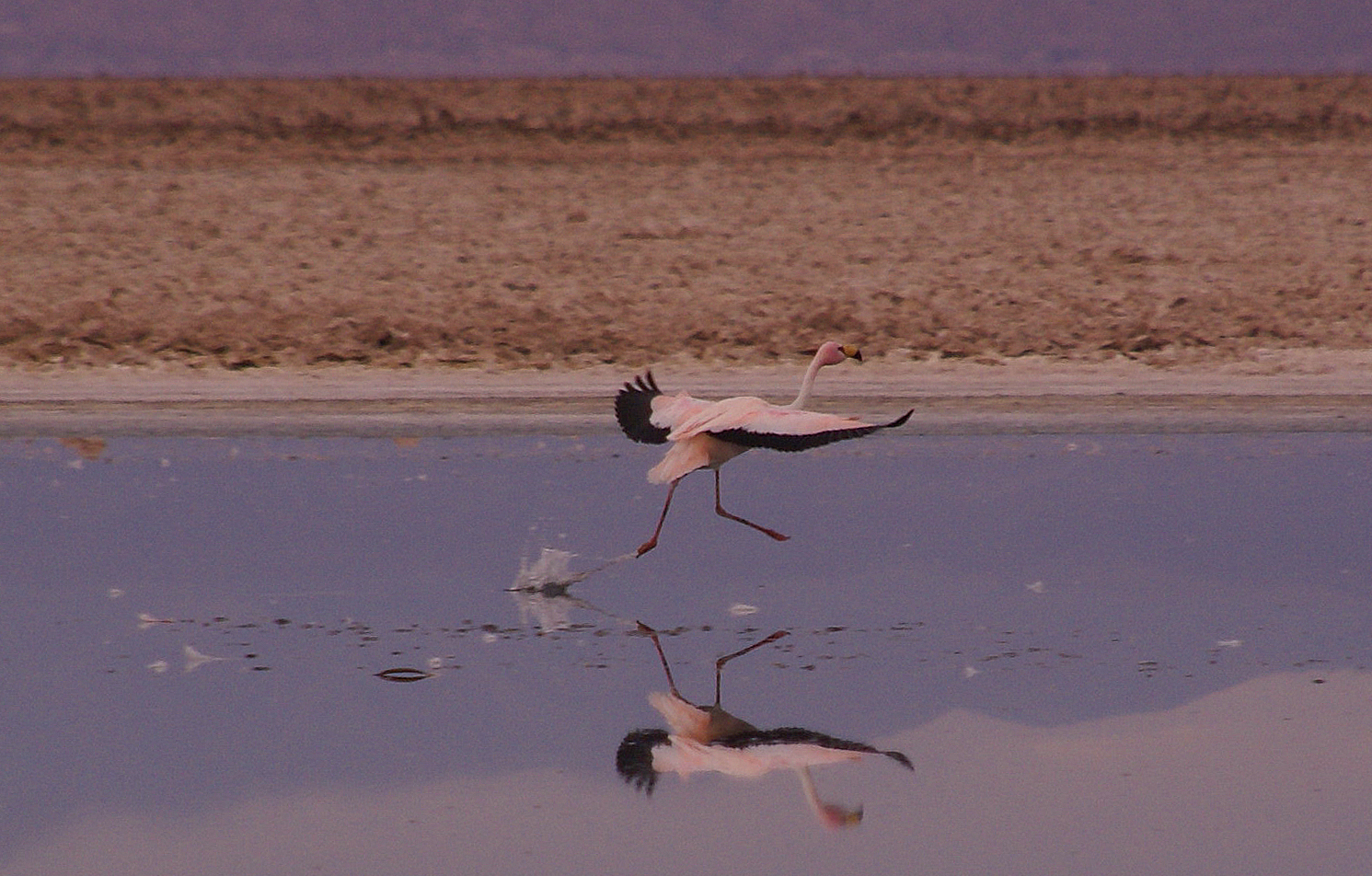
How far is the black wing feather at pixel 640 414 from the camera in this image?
865cm

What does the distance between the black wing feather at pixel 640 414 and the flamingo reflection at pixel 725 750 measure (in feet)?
8.86

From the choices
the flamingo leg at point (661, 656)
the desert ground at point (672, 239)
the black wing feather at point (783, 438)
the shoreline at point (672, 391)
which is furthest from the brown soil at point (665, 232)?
the flamingo leg at point (661, 656)

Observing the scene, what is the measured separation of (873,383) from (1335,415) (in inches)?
122

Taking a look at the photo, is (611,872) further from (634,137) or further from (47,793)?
(634,137)

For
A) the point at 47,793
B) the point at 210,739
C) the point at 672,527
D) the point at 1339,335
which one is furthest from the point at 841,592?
the point at 1339,335

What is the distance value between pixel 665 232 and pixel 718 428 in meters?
17.2

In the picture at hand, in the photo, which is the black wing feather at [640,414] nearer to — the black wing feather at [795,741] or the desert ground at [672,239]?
the black wing feather at [795,741]

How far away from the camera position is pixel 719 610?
746 cm

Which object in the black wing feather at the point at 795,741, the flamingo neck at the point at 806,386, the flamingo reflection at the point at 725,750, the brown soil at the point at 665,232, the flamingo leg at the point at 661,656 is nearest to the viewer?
the flamingo reflection at the point at 725,750

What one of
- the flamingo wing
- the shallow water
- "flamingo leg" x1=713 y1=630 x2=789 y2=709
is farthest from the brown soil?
"flamingo leg" x1=713 y1=630 x2=789 y2=709

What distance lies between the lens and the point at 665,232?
83.0ft

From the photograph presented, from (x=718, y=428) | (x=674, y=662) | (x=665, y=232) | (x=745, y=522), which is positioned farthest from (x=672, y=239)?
(x=674, y=662)

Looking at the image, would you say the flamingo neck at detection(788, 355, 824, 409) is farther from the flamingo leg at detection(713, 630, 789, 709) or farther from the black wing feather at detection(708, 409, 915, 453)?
the flamingo leg at detection(713, 630, 789, 709)

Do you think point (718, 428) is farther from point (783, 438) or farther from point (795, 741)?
point (795, 741)
